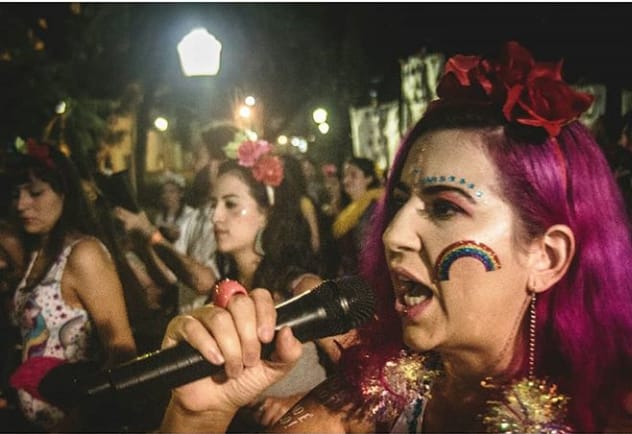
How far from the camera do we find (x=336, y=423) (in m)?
1.80

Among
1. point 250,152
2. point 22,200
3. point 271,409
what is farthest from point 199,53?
point 271,409

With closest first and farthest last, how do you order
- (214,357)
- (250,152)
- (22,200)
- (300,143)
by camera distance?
(214,357)
(22,200)
(250,152)
(300,143)

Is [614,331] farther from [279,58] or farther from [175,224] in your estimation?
[279,58]

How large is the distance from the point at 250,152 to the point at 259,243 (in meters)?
0.76

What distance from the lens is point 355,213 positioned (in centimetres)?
598

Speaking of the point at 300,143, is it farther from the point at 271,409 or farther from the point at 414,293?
the point at 414,293

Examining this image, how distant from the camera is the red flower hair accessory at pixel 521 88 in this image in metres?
1.42

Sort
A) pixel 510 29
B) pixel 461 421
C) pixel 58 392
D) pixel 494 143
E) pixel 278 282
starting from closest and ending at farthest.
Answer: pixel 58 392
pixel 494 143
pixel 461 421
pixel 278 282
pixel 510 29

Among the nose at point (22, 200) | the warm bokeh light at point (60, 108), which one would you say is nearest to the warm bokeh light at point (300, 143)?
the warm bokeh light at point (60, 108)

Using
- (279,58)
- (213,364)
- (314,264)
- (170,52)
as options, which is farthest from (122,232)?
(279,58)

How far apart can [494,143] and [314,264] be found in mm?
2422

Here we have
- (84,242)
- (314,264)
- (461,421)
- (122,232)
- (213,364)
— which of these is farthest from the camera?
(122,232)

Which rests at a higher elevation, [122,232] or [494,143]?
[494,143]

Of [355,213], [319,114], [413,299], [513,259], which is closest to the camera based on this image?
[513,259]
